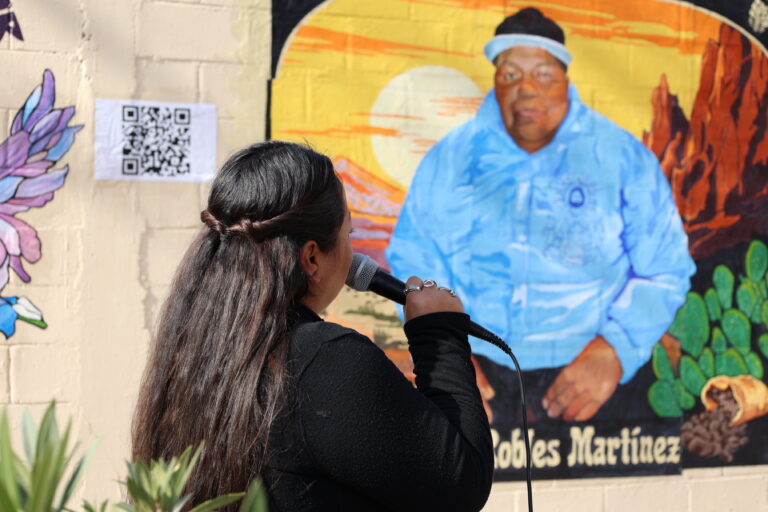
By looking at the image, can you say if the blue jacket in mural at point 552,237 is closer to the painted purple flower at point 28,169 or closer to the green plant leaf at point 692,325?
the green plant leaf at point 692,325

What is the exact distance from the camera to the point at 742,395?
387 cm

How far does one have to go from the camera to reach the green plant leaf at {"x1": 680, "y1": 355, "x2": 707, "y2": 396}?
379 cm

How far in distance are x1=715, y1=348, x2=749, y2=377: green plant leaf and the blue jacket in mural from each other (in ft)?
0.97

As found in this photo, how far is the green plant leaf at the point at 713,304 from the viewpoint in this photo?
3.83 meters

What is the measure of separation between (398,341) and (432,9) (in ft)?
4.17

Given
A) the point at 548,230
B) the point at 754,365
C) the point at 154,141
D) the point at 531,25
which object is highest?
the point at 531,25

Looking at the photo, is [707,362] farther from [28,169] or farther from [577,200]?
[28,169]

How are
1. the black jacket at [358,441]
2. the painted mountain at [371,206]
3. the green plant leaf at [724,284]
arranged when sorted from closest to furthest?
the black jacket at [358,441] < the painted mountain at [371,206] < the green plant leaf at [724,284]

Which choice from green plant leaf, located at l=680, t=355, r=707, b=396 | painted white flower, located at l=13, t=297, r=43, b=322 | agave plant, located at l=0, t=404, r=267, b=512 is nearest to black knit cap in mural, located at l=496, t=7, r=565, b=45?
green plant leaf, located at l=680, t=355, r=707, b=396

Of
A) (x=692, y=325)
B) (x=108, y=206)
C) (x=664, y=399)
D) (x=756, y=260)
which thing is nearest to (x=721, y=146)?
(x=756, y=260)

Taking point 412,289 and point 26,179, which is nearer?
point 412,289

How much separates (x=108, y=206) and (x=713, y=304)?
2427 millimetres

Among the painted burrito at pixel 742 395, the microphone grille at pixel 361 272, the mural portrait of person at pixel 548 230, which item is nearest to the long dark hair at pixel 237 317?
the microphone grille at pixel 361 272

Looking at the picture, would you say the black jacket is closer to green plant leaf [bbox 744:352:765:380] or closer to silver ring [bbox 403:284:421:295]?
silver ring [bbox 403:284:421:295]
